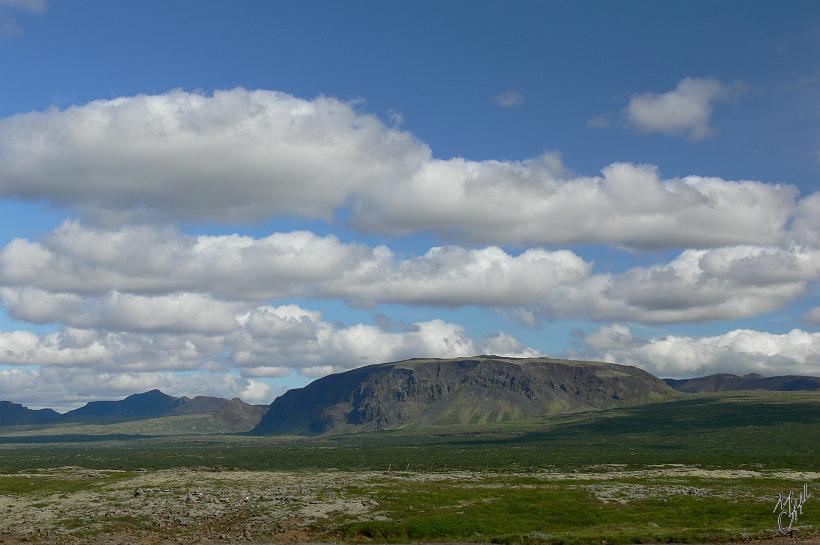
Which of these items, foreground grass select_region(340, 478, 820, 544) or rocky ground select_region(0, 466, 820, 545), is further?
rocky ground select_region(0, 466, 820, 545)

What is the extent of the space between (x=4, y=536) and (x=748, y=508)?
228 ft

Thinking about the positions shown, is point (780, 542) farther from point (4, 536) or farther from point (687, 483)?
point (4, 536)

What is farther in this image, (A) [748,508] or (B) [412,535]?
(A) [748,508]

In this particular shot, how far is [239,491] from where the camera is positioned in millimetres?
95125

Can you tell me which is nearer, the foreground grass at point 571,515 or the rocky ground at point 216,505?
the foreground grass at point 571,515

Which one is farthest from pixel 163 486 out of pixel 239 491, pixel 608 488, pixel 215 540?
pixel 608 488

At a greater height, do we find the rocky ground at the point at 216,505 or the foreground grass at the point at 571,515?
the rocky ground at the point at 216,505

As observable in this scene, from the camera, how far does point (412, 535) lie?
2785 inches

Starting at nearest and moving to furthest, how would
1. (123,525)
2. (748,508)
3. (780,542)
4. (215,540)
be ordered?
(780,542), (215,540), (123,525), (748,508)

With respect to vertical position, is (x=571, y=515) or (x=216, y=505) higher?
(x=216, y=505)

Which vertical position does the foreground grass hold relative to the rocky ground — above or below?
below

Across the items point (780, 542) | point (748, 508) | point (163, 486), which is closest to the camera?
point (780, 542)

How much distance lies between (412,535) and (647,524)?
70.9 ft

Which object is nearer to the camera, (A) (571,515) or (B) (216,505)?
(A) (571,515)
